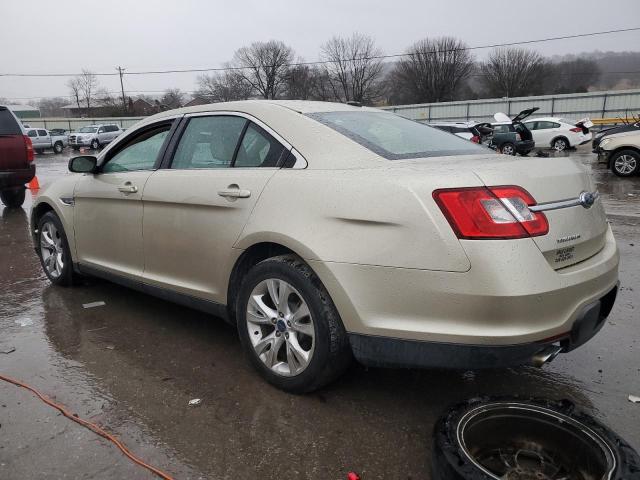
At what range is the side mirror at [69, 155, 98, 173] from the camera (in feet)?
14.1

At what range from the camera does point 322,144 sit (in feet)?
9.30

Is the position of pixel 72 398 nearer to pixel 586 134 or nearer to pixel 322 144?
pixel 322 144

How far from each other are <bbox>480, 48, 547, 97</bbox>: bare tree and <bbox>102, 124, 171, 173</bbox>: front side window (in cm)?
7493

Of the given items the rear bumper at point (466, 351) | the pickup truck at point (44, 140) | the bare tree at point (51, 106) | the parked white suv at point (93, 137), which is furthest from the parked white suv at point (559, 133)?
the bare tree at point (51, 106)

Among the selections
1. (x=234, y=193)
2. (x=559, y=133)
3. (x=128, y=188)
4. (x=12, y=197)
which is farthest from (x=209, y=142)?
(x=559, y=133)

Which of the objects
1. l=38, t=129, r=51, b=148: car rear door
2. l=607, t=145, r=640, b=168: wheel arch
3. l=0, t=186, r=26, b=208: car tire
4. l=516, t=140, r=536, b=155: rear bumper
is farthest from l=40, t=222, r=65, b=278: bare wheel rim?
l=38, t=129, r=51, b=148: car rear door

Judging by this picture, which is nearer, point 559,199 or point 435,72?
point 559,199

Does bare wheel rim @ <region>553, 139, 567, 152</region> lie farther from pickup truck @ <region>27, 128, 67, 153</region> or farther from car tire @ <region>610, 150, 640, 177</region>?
pickup truck @ <region>27, 128, 67, 153</region>

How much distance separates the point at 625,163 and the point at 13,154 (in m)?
13.8

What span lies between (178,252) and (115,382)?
34.4 inches

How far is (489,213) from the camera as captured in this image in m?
2.23

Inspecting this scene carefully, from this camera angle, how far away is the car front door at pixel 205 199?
9.98 feet

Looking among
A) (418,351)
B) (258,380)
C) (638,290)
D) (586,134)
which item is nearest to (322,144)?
(418,351)

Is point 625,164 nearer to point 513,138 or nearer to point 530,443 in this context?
point 513,138
